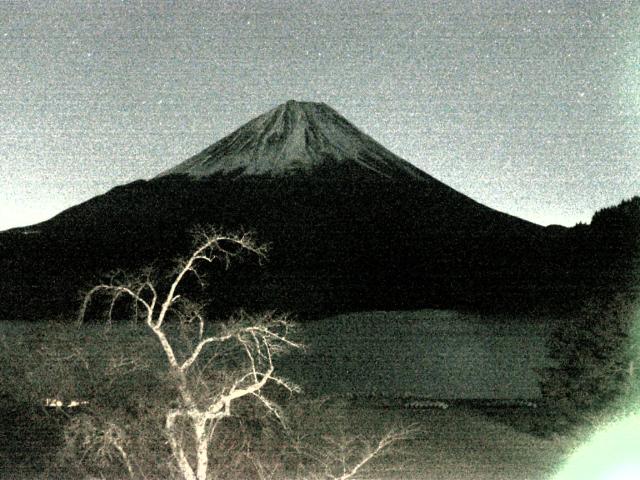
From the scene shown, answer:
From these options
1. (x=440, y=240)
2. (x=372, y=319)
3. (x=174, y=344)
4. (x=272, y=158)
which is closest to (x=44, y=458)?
(x=174, y=344)

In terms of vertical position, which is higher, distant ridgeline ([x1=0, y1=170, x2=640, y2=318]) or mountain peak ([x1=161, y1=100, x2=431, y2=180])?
mountain peak ([x1=161, y1=100, x2=431, y2=180])

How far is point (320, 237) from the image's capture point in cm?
7081

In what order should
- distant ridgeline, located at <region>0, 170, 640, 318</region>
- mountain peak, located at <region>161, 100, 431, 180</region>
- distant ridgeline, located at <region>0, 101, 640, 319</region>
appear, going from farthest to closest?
mountain peak, located at <region>161, 100, 431, 180</region> < distant ridgeline, located at <region>0, 101, 640, 319</region> < distant ridgeline, located at <region>0, 170, 640, 318</region>

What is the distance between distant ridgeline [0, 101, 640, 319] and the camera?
50656 mm

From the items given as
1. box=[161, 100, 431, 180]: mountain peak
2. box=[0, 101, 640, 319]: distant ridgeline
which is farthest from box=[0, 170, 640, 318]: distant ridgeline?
box=[161, 100, 431, 180]: mountain peak

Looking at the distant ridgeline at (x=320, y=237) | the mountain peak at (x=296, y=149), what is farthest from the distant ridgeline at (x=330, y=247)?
the mountain peak at (x=296, y=149)

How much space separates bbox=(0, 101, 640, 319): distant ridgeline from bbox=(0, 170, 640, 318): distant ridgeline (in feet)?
0.61

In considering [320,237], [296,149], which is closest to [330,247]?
[320,237]

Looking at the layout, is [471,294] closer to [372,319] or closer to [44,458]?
[372,319]

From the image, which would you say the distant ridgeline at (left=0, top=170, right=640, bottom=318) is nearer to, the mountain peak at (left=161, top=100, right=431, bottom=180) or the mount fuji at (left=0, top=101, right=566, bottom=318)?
the mount fuji at (left=0, top=101, right=566, bottom=318)

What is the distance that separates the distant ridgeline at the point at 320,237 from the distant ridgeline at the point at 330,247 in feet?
0.61

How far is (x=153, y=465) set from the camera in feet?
45.6

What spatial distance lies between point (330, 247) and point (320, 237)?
3.23 m

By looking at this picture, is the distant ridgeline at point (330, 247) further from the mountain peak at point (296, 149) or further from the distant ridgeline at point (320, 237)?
the mountain peak at point (296, 149)
